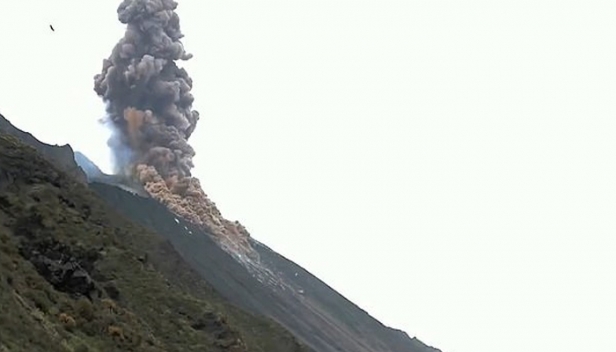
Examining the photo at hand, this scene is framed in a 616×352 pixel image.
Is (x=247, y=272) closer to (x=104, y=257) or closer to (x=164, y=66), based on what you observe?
(x=164, y=66)

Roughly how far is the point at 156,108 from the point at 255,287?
36721mm

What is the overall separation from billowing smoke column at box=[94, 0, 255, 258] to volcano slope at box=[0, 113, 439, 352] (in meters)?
6.34

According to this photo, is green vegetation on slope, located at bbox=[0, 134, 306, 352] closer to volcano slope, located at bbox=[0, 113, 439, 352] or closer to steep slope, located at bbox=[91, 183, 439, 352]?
volcano slope, located at bbox=[0, 113, 439, 352]

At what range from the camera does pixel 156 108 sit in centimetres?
13738

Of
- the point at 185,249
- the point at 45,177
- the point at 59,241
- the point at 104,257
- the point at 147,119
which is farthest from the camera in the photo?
the point at 147,119

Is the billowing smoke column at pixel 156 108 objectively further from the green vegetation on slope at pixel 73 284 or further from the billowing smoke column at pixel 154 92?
the green vegetation on slope at pixel 73 284

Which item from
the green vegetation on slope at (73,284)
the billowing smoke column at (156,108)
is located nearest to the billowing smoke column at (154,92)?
the billowing smoke column at (156,108)

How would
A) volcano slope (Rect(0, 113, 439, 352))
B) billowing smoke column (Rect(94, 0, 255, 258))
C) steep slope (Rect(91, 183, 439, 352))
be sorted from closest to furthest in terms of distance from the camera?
volcano slope (Rect(0, 113, 439, 352)) < steep slope (Rect(91, 183, 439, 352)) < billowing smoke column (Rect(94, 0, 255, 258))

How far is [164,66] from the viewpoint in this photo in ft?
450

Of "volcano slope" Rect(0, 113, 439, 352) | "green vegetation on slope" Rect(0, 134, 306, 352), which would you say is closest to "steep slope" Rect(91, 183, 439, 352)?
"volcano slope" Rect(0, 113, 439, 352)

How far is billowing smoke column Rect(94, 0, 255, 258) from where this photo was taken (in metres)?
135

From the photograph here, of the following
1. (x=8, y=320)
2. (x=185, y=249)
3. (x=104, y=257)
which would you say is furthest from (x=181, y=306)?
(x=185, y=249)

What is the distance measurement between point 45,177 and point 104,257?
17.7ft

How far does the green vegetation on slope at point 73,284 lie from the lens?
24156 millimetres
